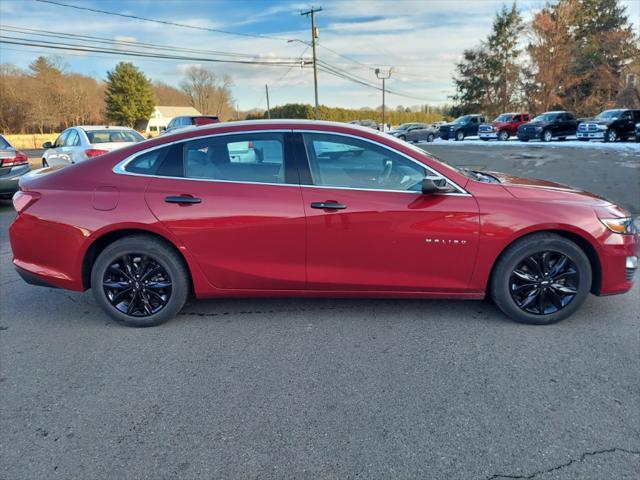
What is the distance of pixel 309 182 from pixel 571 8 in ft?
139

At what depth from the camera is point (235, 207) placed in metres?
3.11

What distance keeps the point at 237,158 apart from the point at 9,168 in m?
7.55

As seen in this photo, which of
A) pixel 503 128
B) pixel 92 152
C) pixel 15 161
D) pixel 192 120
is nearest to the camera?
pixel 15 161

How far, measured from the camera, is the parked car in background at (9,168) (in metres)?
8.09

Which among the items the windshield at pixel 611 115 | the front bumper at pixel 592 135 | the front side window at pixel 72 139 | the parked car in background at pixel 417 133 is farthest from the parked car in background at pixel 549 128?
the front side window at pixel 72 139

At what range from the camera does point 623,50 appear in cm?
3491

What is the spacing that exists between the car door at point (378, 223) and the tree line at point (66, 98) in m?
57.3

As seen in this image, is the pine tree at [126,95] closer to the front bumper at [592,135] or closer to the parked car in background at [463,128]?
the parked car in background at [463,128]

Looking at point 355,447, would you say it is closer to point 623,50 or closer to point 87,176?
point 87,176

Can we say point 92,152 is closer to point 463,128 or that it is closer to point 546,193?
point 546,193

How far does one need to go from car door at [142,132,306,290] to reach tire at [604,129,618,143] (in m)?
24.7

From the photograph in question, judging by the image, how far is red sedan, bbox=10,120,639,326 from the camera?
10.1ft

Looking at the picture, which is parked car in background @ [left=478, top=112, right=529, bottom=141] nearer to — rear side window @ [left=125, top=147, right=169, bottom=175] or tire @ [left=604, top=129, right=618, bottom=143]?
tire @ [left=604, top=129, right=618, bottom=143]

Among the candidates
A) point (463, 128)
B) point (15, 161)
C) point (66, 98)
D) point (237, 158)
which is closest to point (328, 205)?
point (237, 158)
